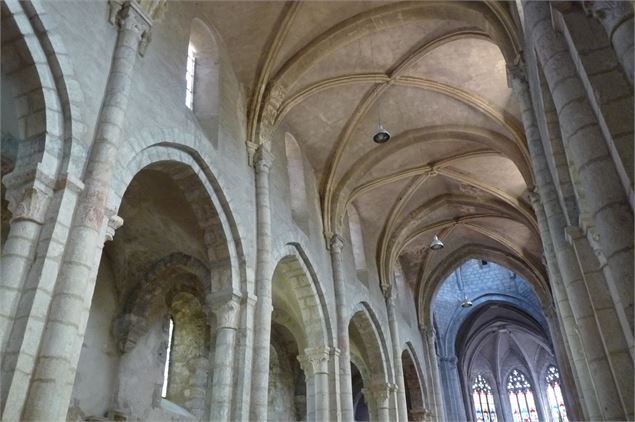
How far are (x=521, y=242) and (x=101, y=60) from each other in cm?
1890

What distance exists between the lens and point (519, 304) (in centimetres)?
2948

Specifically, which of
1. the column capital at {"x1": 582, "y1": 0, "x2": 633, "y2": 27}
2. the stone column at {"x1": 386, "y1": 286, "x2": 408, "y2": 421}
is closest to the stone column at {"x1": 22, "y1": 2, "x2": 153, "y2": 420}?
the column capital at {"x1": 582, "y1": 0, "x2": 633, "y2": 27}

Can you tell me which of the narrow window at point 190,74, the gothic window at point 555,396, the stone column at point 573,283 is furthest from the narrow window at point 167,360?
the gothic window at point 555,396

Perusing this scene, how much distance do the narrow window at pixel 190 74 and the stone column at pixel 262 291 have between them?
1.73 metres

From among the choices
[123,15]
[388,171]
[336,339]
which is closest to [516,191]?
[388,171]

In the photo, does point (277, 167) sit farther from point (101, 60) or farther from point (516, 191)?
point (516, 191)

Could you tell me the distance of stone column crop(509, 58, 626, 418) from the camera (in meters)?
6.21

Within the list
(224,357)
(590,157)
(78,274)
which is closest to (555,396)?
(224,357)

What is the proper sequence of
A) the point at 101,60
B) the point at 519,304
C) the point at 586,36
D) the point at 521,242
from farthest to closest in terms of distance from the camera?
the point at 519,304
the point at 521,242
the point at 101,60
the point at 586,36

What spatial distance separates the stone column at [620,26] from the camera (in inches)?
175

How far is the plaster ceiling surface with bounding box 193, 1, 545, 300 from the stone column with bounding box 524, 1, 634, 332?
14.2 ft

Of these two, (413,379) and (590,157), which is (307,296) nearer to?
(590,157)

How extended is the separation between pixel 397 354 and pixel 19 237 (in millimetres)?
13414

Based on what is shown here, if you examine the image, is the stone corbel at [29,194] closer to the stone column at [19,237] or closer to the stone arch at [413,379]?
the stone column at [19,237]
